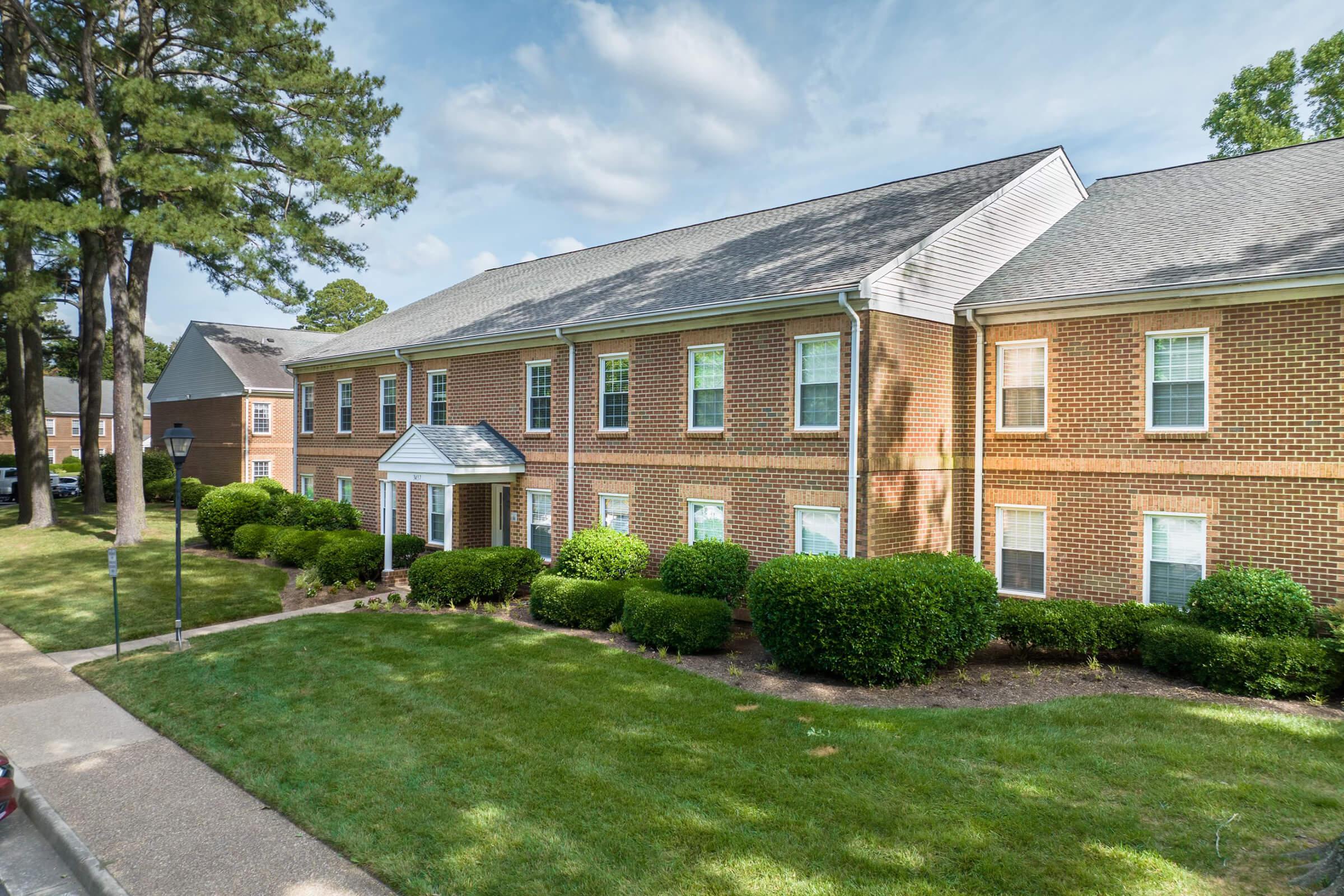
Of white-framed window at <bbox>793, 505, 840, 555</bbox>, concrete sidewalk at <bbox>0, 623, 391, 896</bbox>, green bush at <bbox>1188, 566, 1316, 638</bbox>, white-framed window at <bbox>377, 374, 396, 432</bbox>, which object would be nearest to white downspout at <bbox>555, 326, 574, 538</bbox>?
white-framed window at <bbox>793, 505, 840, 555</bbox>

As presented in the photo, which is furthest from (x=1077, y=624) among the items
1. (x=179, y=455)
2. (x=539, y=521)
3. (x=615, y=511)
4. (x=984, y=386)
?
(x=179, y=455)

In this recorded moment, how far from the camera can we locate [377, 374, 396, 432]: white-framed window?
22.6m

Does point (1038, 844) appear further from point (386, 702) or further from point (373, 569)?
point (373, 569)

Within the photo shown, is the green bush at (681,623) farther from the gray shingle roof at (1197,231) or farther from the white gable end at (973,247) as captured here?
the gray shingle roof at (1197,231)

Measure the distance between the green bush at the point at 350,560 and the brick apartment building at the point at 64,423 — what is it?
59.1 meters

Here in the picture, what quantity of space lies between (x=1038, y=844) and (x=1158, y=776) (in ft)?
6.44

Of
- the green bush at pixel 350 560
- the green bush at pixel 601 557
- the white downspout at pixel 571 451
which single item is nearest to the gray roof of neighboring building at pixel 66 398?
the green bush at pixel 350 560

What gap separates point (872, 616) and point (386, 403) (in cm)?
1674

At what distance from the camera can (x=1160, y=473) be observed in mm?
12273

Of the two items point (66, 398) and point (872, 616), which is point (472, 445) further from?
point (66, 398)

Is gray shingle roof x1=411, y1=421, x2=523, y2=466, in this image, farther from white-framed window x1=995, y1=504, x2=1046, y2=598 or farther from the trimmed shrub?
white-framed window x1=995, y1=504, x2=1046, y2=598

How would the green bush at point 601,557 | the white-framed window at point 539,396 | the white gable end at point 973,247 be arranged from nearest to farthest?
the white gable end at point 973,247, the green bush at point 601,557, the white-framed window at point 539,396

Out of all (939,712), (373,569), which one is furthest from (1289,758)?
(373,569)

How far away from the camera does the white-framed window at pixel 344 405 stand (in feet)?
79.8
